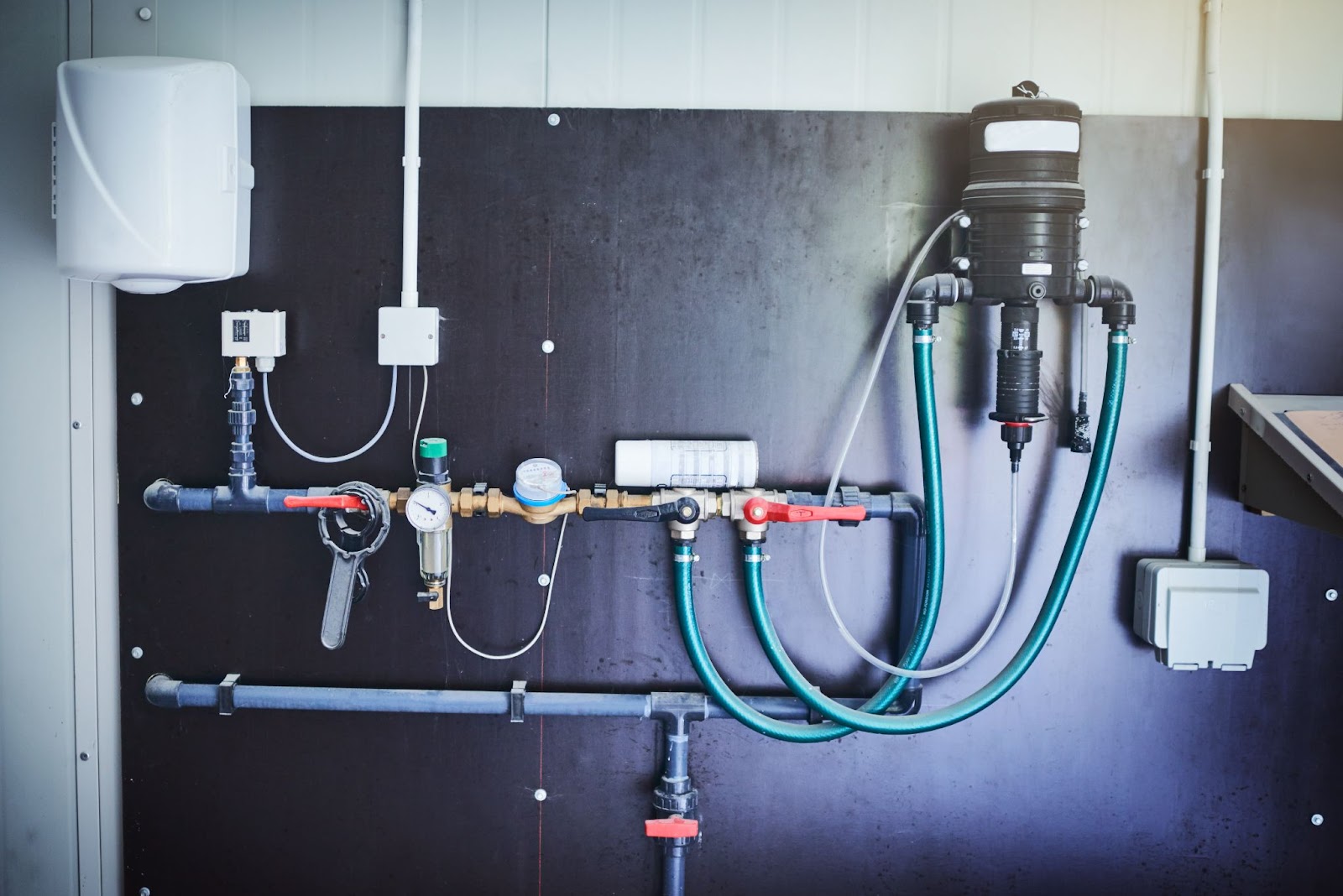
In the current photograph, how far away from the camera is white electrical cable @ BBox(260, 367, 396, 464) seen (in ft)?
5.28

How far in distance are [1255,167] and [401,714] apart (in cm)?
170

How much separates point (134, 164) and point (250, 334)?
0.30 meters

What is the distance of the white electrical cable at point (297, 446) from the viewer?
1609mm

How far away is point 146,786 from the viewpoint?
1673mm

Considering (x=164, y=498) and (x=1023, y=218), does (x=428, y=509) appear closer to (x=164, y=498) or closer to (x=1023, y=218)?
(x=164, y=498)

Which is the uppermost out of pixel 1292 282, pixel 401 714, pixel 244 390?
pixel 1292 282

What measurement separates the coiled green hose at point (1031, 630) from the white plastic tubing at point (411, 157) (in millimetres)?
702

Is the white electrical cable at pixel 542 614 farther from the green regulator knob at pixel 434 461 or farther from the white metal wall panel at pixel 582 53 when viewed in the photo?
the white metal wall panel at pixel 582 53

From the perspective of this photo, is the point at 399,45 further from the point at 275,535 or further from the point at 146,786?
the point at 146,786

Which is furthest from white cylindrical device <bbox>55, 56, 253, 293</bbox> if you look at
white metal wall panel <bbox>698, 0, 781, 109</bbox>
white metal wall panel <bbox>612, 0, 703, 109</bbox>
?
white metal wall panel <bbox>698, 0, 781, 109</bbox>

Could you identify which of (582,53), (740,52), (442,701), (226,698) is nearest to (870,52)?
(740,52)

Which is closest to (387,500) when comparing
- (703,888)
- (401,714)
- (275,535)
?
(275,535)

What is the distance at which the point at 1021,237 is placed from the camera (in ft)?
4.68

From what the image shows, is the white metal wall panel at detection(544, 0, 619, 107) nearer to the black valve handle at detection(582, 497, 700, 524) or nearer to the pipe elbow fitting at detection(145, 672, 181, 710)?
the black valve handle at detection(582, 497, 700, 524)
